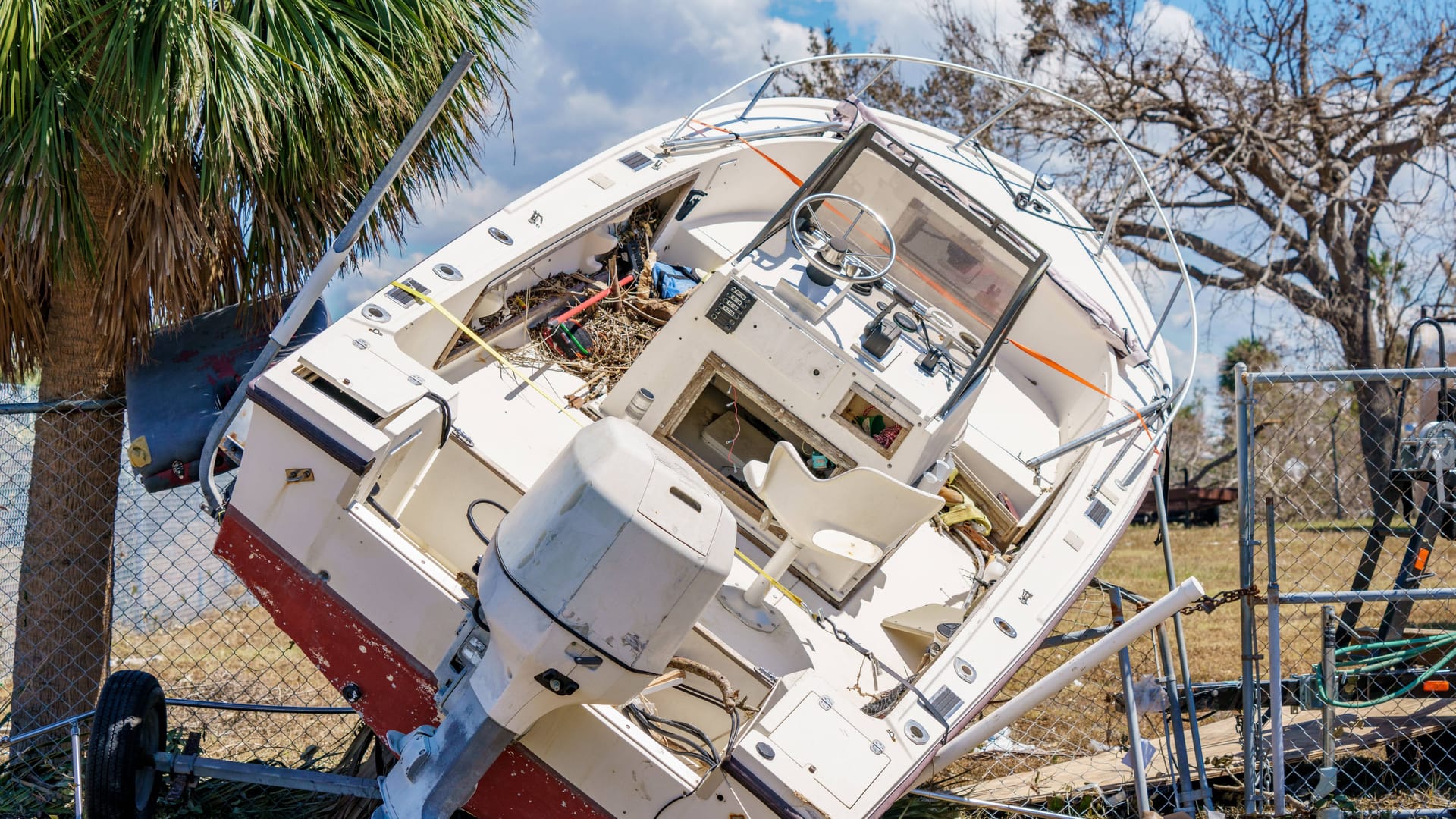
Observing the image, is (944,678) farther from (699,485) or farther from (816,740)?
(699,485)

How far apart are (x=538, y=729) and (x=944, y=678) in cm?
133

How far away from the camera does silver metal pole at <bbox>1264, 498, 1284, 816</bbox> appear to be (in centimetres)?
386

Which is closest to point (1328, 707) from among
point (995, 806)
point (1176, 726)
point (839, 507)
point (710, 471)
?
point (1176, 726)

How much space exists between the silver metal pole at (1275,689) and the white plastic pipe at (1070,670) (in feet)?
1.91

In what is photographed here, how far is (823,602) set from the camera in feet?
14.7

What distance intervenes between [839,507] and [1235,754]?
2.24 metres

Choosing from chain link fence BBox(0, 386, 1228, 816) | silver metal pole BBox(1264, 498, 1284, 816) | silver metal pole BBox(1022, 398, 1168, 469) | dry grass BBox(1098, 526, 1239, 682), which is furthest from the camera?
dry grass BBox(1098, 526, 1239, 682)

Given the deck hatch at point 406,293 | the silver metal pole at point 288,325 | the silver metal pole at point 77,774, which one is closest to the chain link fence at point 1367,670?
the deck hatch at point 406,293

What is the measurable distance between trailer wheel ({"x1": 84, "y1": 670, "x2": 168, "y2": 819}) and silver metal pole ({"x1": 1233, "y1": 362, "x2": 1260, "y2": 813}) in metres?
3.97

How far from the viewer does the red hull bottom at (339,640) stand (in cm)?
349

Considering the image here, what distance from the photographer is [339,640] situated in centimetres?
355

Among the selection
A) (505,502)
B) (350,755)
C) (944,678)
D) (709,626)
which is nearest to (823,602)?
(709,626)

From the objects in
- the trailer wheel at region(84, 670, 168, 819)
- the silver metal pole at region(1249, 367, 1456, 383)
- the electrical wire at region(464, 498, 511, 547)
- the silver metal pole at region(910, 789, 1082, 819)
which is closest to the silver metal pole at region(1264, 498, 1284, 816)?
the silver metal pole at region(1249, 367, 1456, 383)

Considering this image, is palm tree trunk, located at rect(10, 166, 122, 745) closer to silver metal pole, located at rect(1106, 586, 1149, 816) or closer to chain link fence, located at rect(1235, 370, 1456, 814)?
silver metal pole, located at rect(1106, 586, 1149, 816)
